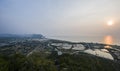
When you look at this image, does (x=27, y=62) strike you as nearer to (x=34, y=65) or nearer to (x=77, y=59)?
(x=34, y=65)

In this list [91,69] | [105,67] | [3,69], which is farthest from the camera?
[105,67]

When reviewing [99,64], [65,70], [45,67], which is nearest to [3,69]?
[45,67]

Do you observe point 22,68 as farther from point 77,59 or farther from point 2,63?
point 77,59

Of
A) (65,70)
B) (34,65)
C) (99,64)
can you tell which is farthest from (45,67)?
(99,64)

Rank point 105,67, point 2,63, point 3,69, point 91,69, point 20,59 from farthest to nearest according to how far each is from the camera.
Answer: point 105,67 < point 91,69 < point 20,59 < point 2,63 < point 3,69

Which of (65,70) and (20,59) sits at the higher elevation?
(20,59)

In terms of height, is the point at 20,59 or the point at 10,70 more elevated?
the point at 20,59

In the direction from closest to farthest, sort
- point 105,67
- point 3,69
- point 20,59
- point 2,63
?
point 3,69 → point 2,63 → point 20,59 → point 105,67

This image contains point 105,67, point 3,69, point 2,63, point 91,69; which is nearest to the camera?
point 3,69

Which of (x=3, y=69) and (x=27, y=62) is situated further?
(x=27, y=62)
